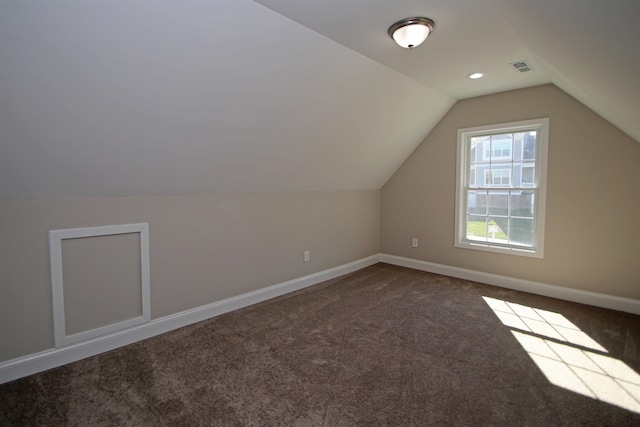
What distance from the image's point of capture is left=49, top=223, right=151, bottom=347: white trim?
2252mm

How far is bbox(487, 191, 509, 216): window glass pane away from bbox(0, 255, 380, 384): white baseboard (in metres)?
2.42

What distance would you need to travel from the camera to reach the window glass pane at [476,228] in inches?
166

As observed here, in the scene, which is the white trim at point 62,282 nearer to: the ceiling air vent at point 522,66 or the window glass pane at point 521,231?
the ceiling air vent at point 522,66

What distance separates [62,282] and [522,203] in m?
4.49

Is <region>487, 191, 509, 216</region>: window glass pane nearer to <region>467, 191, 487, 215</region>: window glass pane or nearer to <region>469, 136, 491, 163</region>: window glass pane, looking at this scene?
<region>467, 191, 487, 215</region>: window glass pane

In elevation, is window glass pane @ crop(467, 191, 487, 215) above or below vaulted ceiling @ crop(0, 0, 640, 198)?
below

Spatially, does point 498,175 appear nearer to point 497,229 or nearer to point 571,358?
point 497,229

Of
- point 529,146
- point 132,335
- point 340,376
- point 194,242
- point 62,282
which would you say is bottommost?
point 340,376

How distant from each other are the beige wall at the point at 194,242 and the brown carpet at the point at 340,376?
0.32 m

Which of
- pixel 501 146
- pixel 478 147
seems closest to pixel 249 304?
pixel 478 147

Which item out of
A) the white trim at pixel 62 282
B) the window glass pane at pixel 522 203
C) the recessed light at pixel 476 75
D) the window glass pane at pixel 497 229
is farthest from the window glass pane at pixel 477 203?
the white trim at pixel 62 282

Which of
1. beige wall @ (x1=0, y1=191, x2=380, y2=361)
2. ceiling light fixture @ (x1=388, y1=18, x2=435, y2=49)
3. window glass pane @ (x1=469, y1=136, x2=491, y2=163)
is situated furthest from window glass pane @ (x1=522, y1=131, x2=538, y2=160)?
ceiling light fixture @ (x1=388, y1=18, x2=435, y2=49)

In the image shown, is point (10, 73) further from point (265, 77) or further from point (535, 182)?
point (535, 182)

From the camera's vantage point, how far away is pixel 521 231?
12.8 ft
